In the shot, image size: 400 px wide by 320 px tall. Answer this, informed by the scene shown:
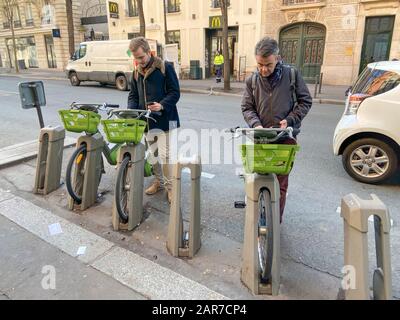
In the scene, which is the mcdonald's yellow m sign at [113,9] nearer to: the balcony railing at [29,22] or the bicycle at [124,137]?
the balcony railing at [29,22]

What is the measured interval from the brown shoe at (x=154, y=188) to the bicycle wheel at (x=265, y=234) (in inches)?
73.0

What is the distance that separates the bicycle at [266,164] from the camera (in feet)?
7.13

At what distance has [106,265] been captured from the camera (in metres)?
2.70

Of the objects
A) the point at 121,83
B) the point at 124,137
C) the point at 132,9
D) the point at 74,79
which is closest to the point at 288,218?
the point at 124,137

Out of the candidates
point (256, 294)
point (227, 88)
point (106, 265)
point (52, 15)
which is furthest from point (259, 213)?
point (52, 15)

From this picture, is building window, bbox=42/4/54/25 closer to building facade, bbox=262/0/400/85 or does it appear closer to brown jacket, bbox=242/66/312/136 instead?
building facade, bbox=262/0/400/85

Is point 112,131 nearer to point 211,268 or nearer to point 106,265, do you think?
point 106,265

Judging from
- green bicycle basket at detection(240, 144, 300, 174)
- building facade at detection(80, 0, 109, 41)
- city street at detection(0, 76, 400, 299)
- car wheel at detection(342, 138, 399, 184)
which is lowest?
A: city street at detection(0, 76, 400, 299)

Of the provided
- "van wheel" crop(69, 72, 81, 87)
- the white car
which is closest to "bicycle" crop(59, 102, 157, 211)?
the white car

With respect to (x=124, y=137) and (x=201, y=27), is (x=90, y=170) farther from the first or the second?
(x=201, y=27)

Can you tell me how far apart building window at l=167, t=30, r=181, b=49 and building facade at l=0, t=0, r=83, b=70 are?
11.0 m

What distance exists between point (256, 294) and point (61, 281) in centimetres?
154

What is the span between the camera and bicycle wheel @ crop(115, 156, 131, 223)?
3154 millimetres

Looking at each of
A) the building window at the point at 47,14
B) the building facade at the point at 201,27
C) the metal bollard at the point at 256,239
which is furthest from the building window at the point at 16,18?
the metal bollard at the point at 256,239
